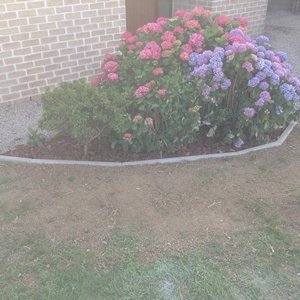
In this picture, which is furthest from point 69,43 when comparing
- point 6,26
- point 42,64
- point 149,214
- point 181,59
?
point 149,214

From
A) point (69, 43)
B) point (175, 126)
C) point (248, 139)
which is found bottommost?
point (248, 139)

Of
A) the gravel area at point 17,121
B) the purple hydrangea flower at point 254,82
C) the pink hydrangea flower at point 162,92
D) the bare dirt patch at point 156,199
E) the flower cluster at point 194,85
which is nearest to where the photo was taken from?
the bare dirt patch at point 156,199

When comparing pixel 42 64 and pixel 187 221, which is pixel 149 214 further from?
pixel 42 64

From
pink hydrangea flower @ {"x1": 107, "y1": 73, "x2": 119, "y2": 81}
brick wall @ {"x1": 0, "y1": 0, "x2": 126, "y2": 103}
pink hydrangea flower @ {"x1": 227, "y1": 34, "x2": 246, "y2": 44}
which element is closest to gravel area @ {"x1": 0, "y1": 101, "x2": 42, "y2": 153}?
brick wall @ {"x1": 0, "y1": 0, "x2": 126, "y2": 103}

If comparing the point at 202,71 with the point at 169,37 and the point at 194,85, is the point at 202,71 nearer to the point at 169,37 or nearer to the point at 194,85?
the point at 194,85

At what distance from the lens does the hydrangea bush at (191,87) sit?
4066 mm

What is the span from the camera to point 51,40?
18.1 ft

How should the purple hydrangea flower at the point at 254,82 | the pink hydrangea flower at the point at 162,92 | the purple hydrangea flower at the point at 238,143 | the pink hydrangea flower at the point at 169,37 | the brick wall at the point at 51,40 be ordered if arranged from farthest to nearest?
the brick wall at the point at 51,40 → the purple hydrangea flower at the point at 238,143 → the pink hydrangea flower at the point at 169,37 → the purple hydrangea flower at the point at 254,82 → the pink hydrangea flower at the point at 162,92

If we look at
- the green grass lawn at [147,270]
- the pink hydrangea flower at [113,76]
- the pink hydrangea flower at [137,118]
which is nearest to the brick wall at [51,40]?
the pink hydrangea flower at [113,76]

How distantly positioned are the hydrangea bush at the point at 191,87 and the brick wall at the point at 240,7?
2857 millimetres

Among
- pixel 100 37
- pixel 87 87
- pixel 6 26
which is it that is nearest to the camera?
pixel 87 87

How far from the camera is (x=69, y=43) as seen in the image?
18.6ft

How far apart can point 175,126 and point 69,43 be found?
228 cm

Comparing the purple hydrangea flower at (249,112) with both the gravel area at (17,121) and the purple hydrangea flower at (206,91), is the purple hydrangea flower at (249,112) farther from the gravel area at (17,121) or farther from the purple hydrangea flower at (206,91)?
the gravel area at (17,121)
